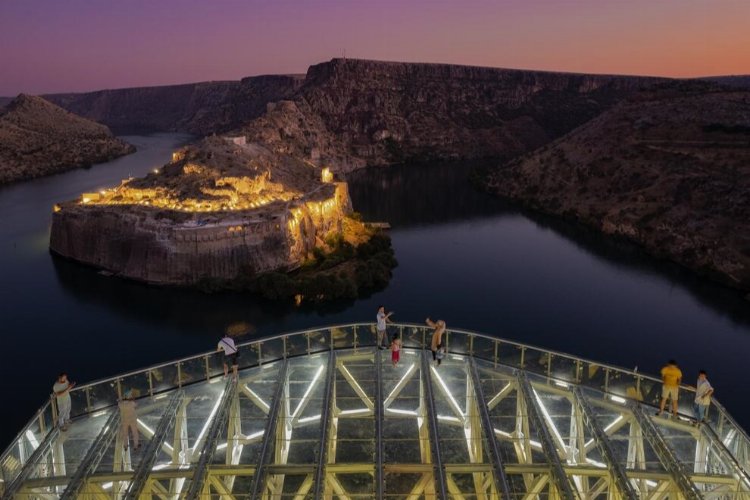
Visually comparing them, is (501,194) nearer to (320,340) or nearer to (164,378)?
(320,340)

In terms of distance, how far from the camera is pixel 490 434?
Result: 13672 millimetres

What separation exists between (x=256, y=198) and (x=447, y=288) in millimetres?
24576

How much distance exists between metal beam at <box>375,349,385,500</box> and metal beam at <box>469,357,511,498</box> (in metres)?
2.38

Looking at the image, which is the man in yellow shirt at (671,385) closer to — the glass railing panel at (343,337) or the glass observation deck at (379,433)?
the glass observation deck at (379,433)

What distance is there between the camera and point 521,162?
111 metres

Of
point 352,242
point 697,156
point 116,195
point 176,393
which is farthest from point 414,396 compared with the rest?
point 697,156

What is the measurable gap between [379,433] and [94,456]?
631cm

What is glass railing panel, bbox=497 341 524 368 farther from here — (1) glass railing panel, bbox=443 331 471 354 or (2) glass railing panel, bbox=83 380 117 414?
(2) glass railing panel, bbox=83 380 117 414

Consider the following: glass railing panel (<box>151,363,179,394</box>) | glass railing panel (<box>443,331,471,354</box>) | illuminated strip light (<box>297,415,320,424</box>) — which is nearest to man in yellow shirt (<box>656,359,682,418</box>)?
glass railing panel (<box>443,331,471,354</box>)

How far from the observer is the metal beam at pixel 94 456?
467 inches

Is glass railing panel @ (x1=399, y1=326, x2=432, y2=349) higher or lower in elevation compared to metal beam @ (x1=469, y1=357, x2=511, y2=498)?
higher

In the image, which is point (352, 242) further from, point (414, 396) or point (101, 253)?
point (414, 396)

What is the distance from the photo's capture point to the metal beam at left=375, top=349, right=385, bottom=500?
12008mm

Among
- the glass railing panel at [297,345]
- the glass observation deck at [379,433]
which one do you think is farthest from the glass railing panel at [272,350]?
the glass railing panel at [297,345]
